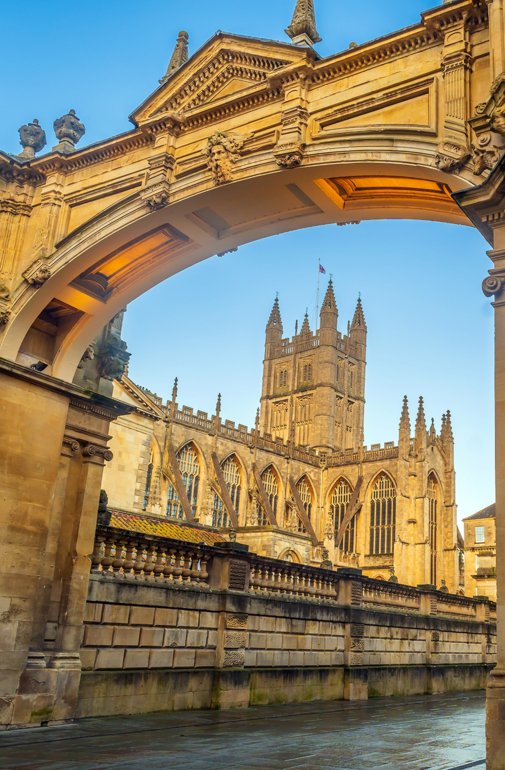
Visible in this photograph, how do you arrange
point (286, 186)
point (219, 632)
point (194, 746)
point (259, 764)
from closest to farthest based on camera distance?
point (259, 764) → point (194, 746) → point (286, 186) → point (219, 632)

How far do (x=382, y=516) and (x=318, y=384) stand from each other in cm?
1885

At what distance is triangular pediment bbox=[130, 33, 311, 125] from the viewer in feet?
31.9

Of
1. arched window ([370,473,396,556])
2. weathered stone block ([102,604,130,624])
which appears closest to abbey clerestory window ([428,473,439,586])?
arched window ([370,473,396,556])

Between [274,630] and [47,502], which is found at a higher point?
[47,502]

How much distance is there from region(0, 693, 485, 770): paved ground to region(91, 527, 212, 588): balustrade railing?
6.42 ft

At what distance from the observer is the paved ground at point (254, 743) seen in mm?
7020

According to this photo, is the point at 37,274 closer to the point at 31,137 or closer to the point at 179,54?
the point at 31,137

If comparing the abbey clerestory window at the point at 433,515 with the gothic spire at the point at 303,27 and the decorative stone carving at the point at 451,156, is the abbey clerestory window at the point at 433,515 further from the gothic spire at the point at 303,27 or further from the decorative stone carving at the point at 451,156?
the decorative stone carving at the point at 451,156

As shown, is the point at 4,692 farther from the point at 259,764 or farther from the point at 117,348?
the point at 117,348

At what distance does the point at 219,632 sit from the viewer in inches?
502

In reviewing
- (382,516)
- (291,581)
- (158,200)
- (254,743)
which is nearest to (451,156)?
(158,200)

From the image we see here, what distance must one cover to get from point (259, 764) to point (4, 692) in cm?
376

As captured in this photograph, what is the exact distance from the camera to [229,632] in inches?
504

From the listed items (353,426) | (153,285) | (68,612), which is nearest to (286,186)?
(153,285)
